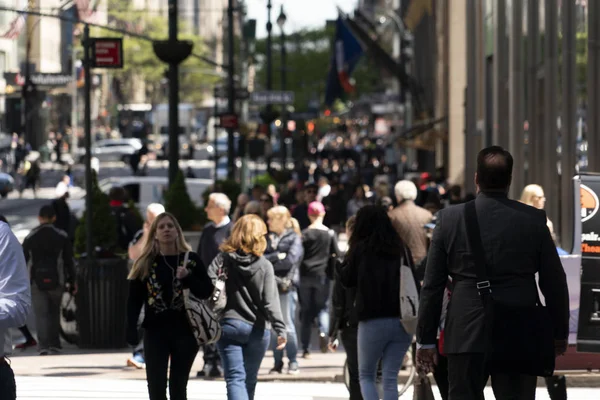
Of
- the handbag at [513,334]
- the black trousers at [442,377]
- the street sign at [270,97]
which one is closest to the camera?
the handbag at [513,334]

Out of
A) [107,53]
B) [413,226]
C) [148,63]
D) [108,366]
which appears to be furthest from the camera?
[148,63]

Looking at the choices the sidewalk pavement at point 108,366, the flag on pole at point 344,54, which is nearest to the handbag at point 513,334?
the sidewalk pavement at point 108,366

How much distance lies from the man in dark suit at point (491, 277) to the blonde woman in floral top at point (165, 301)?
270 cm

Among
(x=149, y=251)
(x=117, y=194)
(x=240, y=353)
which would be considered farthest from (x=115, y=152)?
(x=149, y=251)

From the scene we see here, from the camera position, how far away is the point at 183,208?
23.9 m

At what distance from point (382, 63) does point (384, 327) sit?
159ft

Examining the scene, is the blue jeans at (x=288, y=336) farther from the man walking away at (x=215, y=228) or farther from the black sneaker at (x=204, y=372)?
the man walking away at (x=215, y=228)

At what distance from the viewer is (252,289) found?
10430mm

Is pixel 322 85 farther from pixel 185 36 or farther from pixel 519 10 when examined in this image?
pixel 519 10

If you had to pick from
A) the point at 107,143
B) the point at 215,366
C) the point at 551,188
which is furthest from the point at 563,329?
the point at 107,143

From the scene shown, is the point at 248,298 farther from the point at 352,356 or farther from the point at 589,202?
the point at 589,202

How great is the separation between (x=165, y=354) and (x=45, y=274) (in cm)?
727

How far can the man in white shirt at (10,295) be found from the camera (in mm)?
6258

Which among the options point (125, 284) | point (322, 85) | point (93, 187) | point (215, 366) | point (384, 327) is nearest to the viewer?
point (384, 327)
